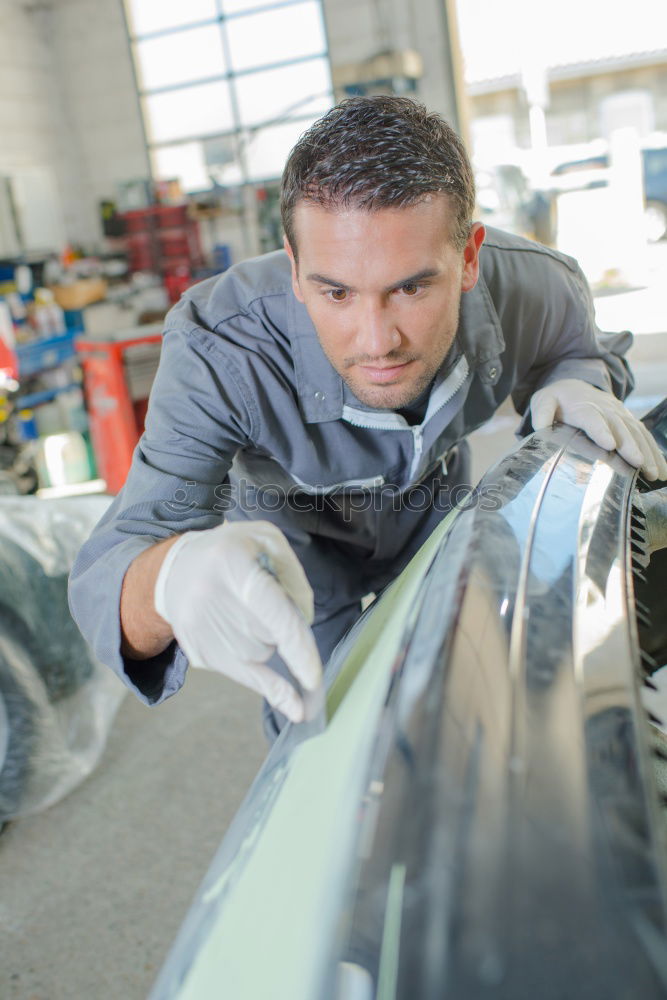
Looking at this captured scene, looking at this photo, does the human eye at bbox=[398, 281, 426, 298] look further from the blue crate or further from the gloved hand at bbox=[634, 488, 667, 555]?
the blue crate

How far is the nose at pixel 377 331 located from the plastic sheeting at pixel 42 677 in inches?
45.8

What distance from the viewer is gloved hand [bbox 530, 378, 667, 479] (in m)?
1.06

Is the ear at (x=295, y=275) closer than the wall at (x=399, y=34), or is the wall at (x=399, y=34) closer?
the ear at (x=295, y=275)

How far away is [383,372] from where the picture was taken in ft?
3.69

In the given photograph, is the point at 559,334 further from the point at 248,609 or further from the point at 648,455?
the point at 248,609

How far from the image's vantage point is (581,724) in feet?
1.51

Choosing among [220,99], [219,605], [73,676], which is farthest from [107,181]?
[219,605]

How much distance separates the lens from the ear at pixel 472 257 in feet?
3.99

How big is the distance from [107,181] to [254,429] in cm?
770

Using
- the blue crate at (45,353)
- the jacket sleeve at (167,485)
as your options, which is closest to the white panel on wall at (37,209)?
the blue crate at (45,353)

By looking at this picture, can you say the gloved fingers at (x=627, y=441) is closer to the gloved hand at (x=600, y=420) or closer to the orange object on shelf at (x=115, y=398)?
the gloved hand at (x=600, y=420)

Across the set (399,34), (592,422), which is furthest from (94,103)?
(592,422)

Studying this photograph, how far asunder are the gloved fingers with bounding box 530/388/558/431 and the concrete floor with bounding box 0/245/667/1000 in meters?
0.70

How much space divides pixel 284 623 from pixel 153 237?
647 centimetres
